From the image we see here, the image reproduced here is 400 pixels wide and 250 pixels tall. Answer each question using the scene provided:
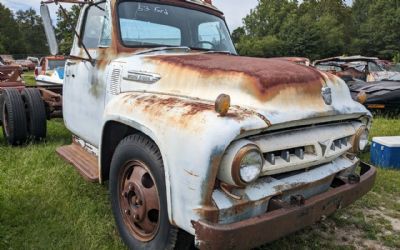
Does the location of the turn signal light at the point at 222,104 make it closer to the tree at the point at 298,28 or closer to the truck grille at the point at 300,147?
the truck grille at the point at 300,147

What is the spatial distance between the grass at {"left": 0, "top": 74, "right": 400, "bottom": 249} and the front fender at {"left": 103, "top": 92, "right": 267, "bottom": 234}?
1.07 metres

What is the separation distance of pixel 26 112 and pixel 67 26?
2.78m

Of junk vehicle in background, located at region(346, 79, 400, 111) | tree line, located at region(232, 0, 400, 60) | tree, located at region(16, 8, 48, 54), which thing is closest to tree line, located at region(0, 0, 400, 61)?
tree line, located at region(232, 0, 400, 60)

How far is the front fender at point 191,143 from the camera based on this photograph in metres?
2.31

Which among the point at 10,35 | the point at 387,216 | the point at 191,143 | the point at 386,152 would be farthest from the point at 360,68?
the point at 10,35

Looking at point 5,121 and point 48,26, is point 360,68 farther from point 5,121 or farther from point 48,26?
point 48,26

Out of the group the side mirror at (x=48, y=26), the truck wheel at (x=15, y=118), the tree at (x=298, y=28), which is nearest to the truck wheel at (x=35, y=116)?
the truck wheel at (x=15, y=118)

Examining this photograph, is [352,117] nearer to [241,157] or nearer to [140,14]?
[241,157]

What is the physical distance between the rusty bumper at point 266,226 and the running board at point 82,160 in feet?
5.20

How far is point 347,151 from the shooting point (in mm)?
3322

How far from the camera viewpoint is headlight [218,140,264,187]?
2.34m

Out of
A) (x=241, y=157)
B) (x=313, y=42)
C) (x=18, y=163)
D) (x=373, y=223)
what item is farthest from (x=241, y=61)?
(x=313, y=42)

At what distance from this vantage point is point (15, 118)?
600 cm

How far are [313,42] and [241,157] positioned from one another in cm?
5637
